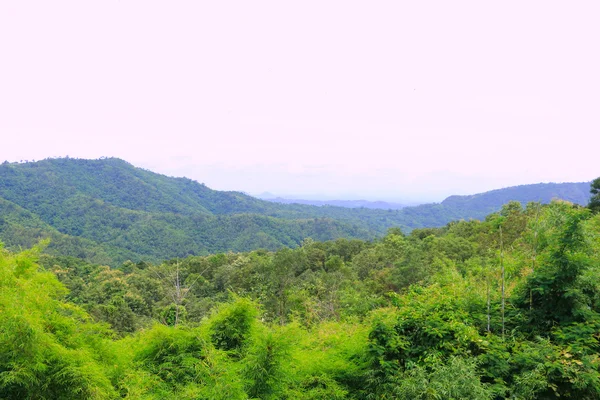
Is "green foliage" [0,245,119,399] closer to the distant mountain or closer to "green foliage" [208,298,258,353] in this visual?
"green foliage" [208,298,258,353]

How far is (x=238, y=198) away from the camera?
6093 inches

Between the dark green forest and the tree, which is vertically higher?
the tree

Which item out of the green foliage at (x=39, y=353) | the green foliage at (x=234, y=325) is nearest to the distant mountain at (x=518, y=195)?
the green foliage at (x=234, y=325)

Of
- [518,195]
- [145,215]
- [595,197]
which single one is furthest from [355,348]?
[518,195]

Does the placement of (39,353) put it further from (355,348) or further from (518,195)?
(518,195)

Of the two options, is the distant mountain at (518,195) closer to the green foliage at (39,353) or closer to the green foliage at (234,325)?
the green foliage at (234,325)

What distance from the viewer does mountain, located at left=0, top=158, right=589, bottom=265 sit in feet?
245

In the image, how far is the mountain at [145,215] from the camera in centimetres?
7481

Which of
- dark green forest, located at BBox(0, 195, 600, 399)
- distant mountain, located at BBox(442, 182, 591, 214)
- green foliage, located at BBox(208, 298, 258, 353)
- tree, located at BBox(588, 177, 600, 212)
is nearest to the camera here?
dark green forest, located at BBox(0, 195, 600, 399)

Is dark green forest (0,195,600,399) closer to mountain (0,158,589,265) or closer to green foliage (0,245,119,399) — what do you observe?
green foliage (0,245,119,399)

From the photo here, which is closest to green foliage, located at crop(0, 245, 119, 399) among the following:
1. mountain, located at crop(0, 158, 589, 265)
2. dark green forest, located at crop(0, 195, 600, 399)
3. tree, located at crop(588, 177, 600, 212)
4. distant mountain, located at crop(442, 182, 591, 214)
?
dark green forest, located at crop(0, 195, 600, 399)

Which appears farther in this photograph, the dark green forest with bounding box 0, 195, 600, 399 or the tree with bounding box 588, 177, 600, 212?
the tree with bounding box 588, 177, 600, 212

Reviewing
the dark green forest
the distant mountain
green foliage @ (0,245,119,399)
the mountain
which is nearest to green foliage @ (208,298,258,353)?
the dark green forest

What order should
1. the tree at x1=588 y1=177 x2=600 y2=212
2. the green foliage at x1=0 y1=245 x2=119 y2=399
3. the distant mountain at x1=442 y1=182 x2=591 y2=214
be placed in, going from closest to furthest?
the green foliage at x1=0 y1=245 x2=119 y2=399, the tree at x1=588 y1=177 x2=600 y2=212, the distant mountain at x1=442 y1=182 x2=591 y2=214
